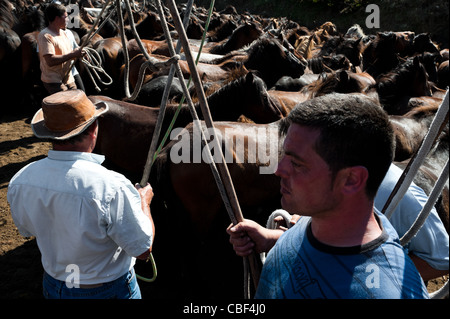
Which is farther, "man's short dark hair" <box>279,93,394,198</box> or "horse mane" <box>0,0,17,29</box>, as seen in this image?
"horse mane" <box>0,0,17,29</box>

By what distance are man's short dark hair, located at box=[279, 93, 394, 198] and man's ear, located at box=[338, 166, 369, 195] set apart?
1cm

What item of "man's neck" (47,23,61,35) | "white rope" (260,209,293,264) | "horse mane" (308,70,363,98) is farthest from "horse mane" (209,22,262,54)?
"white rope" (260,209,293,264)

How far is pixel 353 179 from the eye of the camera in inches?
44.2

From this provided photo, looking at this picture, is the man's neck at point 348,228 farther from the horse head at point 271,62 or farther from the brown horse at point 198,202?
the horse head at point 271,62

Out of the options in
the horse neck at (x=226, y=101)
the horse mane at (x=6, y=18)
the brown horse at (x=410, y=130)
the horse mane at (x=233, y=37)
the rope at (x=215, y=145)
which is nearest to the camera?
the rope at (x=215, y=145)

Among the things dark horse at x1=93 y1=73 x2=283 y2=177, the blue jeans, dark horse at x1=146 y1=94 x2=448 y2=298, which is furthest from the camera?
dark horse at x1=93 y1=73 x2=283 y2=177

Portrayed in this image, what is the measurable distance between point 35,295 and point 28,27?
8.11m

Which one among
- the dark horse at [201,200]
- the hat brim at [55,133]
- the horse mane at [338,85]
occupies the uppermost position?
the hat brim at [55,133]

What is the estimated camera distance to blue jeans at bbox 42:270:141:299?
1.90 meters

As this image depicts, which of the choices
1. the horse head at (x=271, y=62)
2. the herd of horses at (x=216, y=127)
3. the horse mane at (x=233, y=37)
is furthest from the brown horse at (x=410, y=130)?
the horse mane at (x=233, y=37)

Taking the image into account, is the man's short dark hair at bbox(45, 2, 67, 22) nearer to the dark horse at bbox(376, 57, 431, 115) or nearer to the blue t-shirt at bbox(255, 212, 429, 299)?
the blue t-shirt at bbox(255, 212, 429, 299)

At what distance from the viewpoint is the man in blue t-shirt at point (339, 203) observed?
1.06 metres

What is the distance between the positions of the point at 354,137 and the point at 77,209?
129 centimetres
